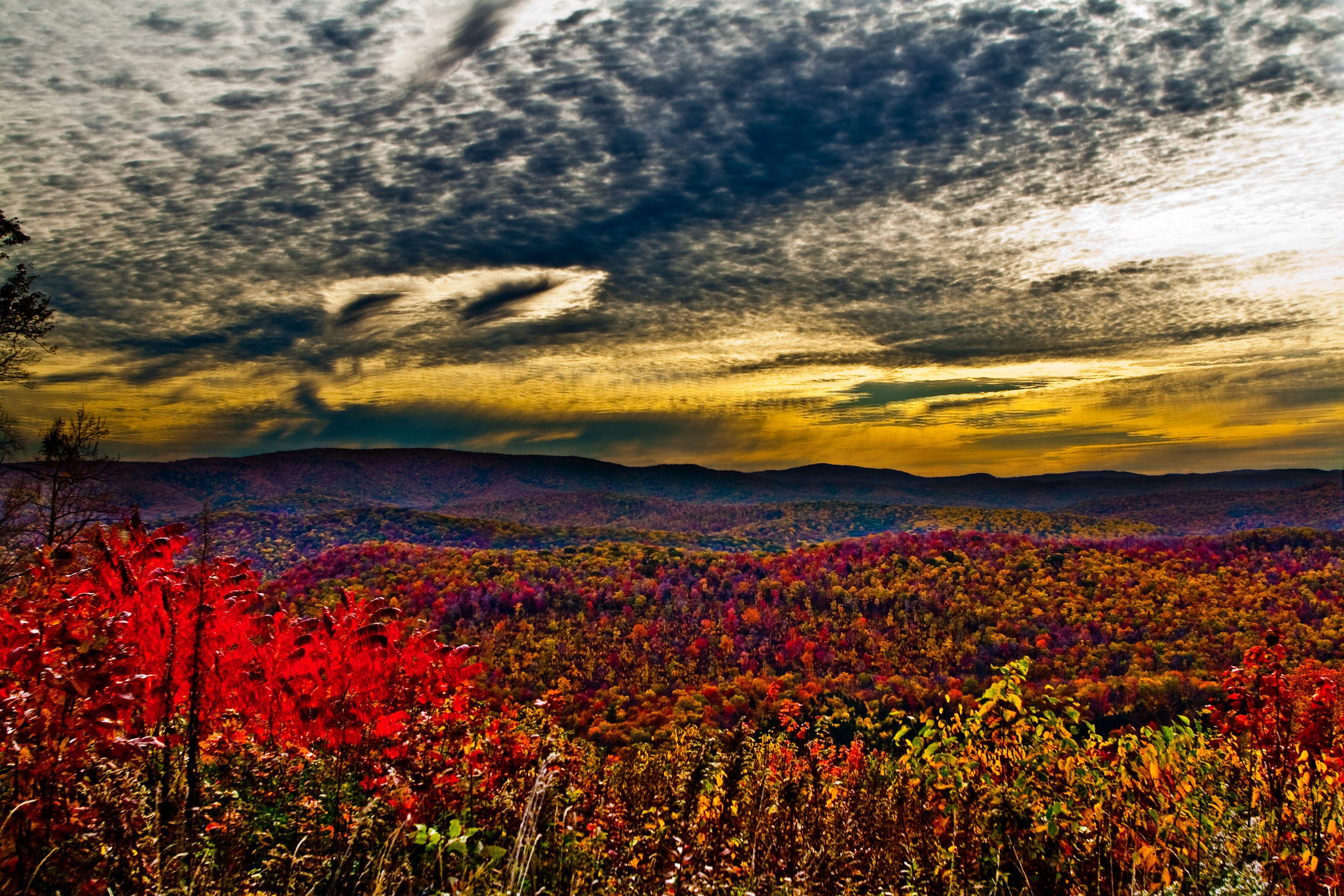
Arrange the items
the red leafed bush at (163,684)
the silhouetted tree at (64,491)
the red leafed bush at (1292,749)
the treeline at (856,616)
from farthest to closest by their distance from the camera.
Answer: the treeline at (856,616), the silhouetted tree at (64,491), the red leafed bush at (1292,749), the red leafed bush at (163,684)

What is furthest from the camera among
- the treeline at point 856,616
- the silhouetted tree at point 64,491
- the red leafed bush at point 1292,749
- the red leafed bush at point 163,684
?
the treeline at point 856,616

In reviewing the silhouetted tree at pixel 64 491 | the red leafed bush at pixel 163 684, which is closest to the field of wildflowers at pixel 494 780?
the red leafed bush at pixel 163 684

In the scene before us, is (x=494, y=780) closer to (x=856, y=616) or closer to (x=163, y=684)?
(x=163, y=684)

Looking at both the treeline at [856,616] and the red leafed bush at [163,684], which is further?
the treeline at [856,616]

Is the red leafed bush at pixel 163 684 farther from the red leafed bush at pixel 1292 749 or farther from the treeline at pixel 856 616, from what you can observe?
the treeline at pixel 856 616

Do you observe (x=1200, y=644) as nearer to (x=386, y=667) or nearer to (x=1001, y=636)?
A: (x=1001, y=636)

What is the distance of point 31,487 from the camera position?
102 ft

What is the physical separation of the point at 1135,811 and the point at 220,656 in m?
12.7

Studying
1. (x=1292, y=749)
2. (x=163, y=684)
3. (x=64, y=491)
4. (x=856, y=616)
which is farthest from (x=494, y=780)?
(x=856, y=616)

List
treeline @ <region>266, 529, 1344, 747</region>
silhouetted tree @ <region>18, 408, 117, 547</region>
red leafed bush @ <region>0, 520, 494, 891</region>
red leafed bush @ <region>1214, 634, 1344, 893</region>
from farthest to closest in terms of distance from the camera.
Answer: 1. treeline @ <region>266, 529, 1344, 747</region>
2. silhouetted tree @ <region>18, 408, 117, 547</region>
3. red leafed bush @ <region>1214, 634, 1344, 893</region>
4. red leafed bush @ <region>0, 520, 494, 891</region>

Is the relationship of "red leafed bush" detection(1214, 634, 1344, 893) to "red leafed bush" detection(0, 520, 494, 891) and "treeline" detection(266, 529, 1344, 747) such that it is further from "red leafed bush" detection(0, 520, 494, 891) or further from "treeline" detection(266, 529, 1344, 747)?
"treeline" detection(266, 529, 1344, 747)

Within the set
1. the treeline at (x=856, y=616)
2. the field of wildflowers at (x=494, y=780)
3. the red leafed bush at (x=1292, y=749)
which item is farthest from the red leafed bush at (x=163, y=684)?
the treeline at (x=856, y=616)

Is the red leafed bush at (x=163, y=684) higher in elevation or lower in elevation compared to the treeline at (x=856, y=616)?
higher

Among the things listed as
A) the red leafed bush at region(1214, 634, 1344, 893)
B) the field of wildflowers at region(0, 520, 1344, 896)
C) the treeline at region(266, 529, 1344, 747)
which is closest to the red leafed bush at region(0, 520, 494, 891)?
the field of wildflowers at region(0, 520, 1344, 896)
